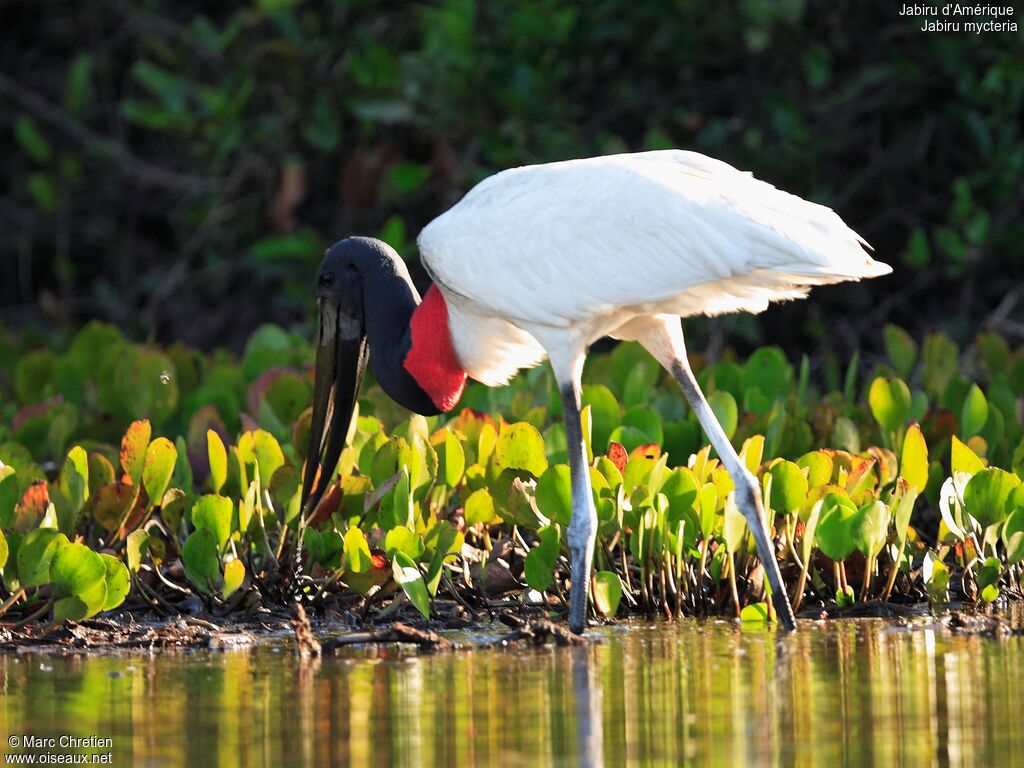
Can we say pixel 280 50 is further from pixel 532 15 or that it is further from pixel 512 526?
pixel 512 526

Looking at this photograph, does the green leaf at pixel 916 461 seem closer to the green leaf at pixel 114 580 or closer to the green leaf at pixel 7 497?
the green leaf at pixel 114 580

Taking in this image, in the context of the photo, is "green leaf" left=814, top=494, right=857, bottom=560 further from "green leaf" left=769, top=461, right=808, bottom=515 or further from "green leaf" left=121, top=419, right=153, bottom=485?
"green leaf" left=121, top=419, right=153, bottom=485

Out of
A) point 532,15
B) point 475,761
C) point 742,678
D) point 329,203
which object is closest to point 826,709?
point 742,678

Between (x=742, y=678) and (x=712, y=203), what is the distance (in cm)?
165

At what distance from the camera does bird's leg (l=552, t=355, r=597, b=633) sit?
5.62 metres

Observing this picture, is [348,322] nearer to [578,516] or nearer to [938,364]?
[578,516]

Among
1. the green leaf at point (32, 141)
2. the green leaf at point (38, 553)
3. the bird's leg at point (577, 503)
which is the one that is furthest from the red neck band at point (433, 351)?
the green leaf at point (32, 141)

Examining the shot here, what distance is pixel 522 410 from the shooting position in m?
7.24

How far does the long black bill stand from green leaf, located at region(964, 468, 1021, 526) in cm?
239

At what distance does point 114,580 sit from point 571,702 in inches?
66.6

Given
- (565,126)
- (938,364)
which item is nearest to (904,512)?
(938,364)

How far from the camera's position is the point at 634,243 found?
18.5 feet

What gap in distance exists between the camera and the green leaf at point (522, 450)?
6.03 meters

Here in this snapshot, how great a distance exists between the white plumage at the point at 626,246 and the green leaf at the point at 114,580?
1.48 metres
